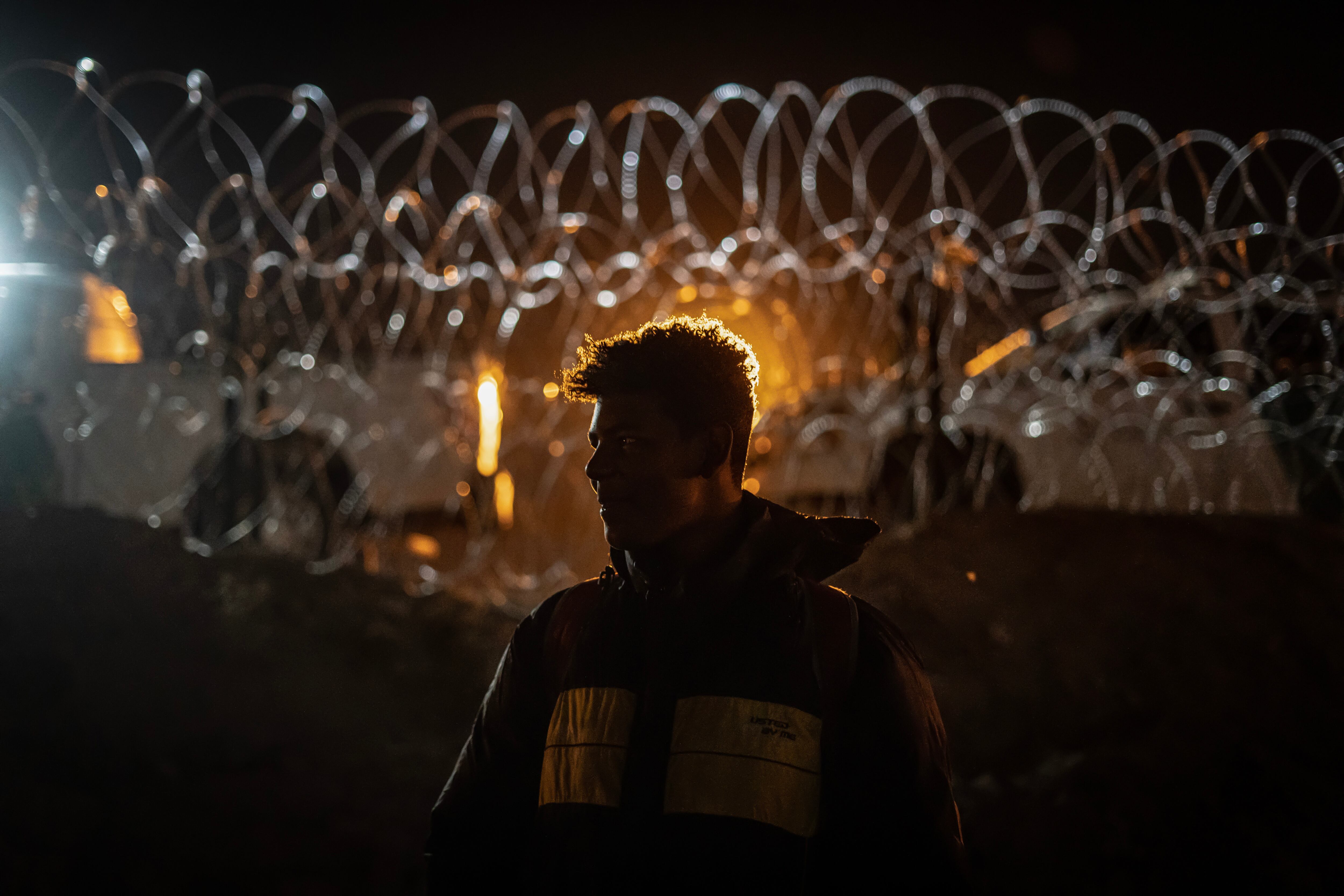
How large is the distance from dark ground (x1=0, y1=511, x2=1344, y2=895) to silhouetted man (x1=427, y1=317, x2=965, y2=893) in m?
2.47

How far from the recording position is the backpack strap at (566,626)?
51.0 inches

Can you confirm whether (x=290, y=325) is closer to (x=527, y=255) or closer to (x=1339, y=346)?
(x=527, y=255)

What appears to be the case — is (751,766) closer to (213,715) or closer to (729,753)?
(729,753)

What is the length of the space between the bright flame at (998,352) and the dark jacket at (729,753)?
368cm

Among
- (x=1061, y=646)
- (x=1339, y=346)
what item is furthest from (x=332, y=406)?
(x=1339, y=346)

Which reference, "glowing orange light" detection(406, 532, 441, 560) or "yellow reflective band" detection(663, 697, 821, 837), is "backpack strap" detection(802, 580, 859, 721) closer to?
"yellow reflective band" detection(663, 697, 821, 837)

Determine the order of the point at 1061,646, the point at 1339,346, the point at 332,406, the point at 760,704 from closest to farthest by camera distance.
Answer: the point at 760,704 → the point at 1339,346 → the point at 1061,646 → the point at 332,406

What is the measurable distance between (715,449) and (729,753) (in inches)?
15.2

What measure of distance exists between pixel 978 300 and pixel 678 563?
3722 mm

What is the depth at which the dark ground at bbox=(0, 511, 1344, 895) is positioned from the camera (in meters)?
3.41

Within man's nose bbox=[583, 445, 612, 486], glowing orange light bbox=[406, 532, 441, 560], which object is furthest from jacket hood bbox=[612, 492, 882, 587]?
glowing orange light bbox=[406, 532, 441, 560]

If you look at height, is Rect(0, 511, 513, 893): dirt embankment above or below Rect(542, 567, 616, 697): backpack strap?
below

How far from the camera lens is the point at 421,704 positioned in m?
4.39

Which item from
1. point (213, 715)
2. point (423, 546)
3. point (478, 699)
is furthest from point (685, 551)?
point (423, 546)
